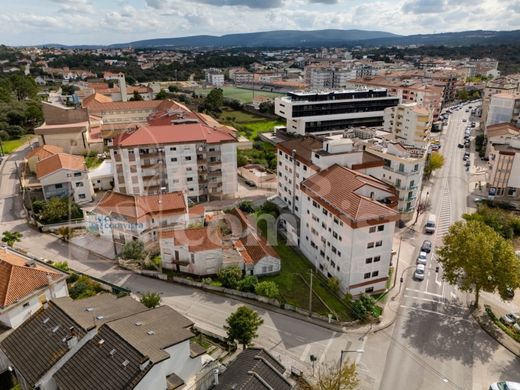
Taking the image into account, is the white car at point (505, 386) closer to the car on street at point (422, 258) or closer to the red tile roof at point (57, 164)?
the car on street at point (422, 258)

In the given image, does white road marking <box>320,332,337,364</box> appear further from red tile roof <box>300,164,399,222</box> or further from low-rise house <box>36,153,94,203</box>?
low-rise house <box>36,153,94,203</box>

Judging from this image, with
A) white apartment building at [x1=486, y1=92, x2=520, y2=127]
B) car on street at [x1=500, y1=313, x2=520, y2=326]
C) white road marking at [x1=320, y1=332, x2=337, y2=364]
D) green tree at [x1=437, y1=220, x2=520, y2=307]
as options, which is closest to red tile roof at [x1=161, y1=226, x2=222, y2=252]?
white road marking at [x1=320, y1=332, x2=337, y2=364]

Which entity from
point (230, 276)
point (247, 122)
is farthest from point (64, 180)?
point (247, 122)

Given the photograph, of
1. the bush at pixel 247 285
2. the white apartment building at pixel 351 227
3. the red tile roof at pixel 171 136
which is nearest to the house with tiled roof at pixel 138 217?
the red tile roof at pixel 171 136

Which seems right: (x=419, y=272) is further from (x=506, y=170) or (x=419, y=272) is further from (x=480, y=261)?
(x=506, y=170)

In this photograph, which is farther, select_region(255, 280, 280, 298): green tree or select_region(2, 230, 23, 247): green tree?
select_region(2, 230, 23, 247): green tree

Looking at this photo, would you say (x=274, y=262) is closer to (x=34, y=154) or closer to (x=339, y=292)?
(x=339, y=292)
